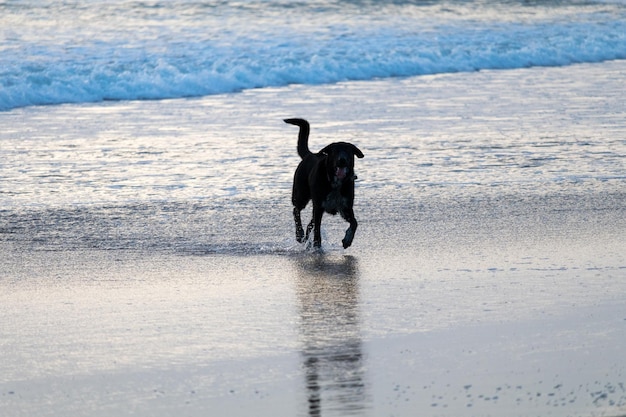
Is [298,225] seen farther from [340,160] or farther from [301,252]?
[340,160]

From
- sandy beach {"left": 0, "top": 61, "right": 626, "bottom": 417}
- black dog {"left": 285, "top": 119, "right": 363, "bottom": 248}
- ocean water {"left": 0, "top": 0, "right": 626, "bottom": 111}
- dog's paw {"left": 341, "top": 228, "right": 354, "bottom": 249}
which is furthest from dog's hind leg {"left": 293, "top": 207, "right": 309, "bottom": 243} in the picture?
ocean water {"left": 0, "top": 0, "right": 626, "bottom": 111}

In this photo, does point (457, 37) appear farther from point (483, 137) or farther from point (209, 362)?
point (209, 362)

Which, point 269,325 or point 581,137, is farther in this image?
point 581,137

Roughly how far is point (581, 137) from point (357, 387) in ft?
27.1

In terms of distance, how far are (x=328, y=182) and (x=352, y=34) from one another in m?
18.8

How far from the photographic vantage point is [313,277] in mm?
6574

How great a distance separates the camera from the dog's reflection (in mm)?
4270

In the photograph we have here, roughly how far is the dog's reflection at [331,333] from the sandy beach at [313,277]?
2 centimetres

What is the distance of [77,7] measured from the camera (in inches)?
1140

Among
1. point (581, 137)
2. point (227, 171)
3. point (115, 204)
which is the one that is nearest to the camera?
point (115, 204)

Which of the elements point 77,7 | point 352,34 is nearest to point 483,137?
point 352,34

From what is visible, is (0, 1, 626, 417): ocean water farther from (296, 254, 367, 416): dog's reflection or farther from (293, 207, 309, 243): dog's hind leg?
(293, 207, 309, 243): dog's hind leg

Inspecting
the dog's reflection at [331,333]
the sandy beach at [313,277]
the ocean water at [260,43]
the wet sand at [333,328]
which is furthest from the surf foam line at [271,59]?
the dog's reflection at [331,333]

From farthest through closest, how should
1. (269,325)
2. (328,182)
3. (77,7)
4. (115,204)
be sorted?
1. (77,7)
2. (115,204)
3. (328,182)
4. (269,325)
